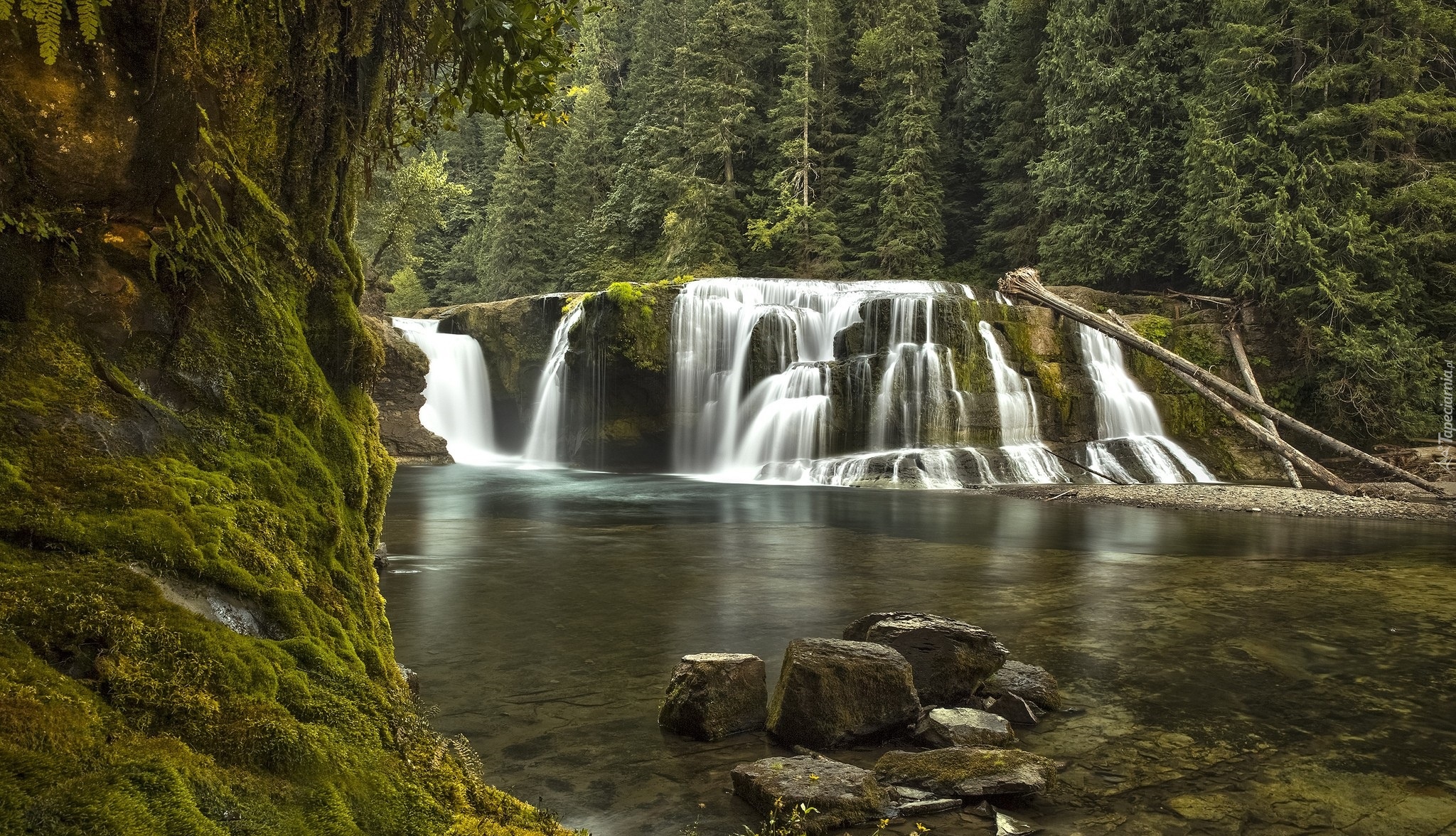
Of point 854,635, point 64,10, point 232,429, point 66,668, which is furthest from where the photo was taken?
point 854,635

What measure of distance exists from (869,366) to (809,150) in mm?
18526

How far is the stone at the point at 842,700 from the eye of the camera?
14.3 ft

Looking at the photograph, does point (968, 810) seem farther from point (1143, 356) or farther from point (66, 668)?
point (1143, 356)

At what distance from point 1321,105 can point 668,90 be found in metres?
28.0

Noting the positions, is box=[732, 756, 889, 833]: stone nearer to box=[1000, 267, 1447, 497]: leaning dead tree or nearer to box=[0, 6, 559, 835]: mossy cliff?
box=[0, 6, 559, 835]: mossy cliff

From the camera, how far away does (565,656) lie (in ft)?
19.1

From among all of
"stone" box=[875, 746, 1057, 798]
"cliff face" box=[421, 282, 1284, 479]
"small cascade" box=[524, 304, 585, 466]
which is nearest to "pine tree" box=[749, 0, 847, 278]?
"cliff face" box=[421, 282, 1284, 479]

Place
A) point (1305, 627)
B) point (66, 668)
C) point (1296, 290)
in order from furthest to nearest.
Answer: point (1296, 290) → point (1305, 627) → point (66, 668)

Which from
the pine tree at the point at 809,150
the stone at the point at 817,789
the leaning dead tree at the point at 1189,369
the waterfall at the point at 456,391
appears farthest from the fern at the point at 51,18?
the pine tree at the point at 809,150

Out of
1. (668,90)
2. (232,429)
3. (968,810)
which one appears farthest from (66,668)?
(668,90)

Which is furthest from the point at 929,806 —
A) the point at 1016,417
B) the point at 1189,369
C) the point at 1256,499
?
the point at 1189,369

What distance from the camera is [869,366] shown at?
21.9m

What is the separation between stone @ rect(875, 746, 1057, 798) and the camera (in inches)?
148

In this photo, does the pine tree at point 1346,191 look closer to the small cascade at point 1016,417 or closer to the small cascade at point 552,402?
the small cascade at point 1016,417
